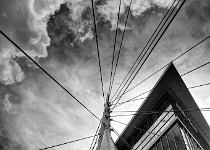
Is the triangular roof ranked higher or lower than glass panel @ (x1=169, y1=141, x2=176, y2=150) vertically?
higher

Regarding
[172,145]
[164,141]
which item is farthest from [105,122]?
[164,141]

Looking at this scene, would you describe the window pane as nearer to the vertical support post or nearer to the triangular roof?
the triangular roof

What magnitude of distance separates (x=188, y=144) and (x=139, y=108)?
579 cm

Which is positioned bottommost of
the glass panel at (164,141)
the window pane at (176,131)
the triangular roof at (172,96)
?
the glass panel at (164,141)

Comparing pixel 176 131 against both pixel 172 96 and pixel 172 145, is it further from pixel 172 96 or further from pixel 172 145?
pixel 172 96

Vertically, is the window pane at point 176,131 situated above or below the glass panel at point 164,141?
above

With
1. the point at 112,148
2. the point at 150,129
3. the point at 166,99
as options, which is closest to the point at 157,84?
the point at 166,99

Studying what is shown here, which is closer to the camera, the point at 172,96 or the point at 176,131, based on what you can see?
the point at 176,131

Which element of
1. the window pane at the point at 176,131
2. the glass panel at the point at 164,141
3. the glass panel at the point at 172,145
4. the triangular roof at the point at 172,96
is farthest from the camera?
the triangular roof at the point at 172,96

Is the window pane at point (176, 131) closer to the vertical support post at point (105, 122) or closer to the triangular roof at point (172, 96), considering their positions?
the triangular roof at point (172, 96)

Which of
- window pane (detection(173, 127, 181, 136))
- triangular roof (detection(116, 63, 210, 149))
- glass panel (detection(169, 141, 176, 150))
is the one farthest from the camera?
triangular roof (detection(116, 63, 210, 149))

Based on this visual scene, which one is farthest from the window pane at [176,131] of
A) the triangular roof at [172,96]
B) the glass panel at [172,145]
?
the triangular roof at [172,96]

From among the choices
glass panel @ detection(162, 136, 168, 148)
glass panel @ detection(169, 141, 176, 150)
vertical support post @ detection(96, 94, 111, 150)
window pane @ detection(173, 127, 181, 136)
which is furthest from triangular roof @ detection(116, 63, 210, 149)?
vertical support post @ detection(96, 94, 111, 150)

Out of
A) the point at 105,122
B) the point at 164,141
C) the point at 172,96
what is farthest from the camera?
the point at 172,96
